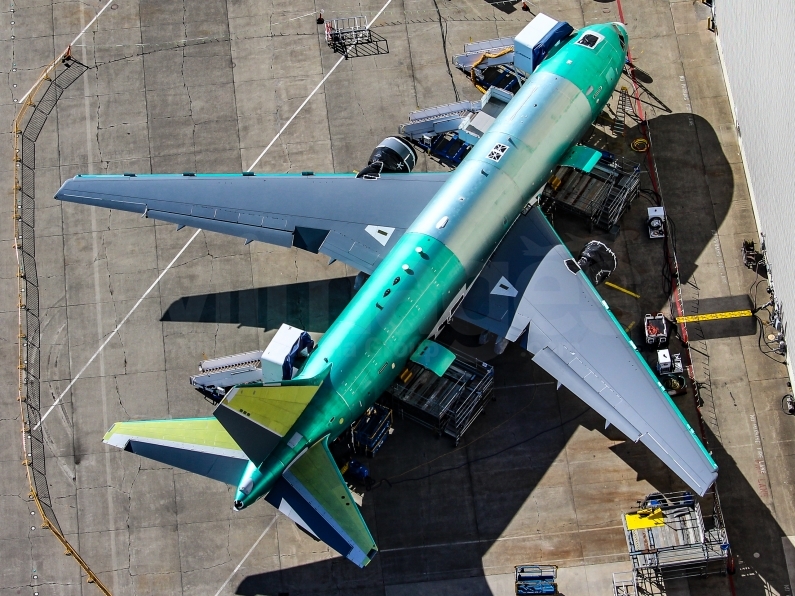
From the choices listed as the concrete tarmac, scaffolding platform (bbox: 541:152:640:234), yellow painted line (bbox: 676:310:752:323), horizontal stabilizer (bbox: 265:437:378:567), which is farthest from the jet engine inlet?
horizontal stabilizer (bbox: 265:437:378:567)

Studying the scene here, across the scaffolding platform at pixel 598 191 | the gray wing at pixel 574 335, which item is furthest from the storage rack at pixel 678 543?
the scaffolding platform at pixel 598 191

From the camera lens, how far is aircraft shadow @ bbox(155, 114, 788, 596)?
193 feet

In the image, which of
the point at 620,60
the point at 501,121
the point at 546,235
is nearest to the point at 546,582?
the point at 546,235

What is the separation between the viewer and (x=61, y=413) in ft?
209

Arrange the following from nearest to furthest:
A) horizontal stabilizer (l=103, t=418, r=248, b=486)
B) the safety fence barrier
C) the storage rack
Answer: horizontal stabilizer (l=103, t=418, r=248, b=486), the storage rack, the safety fence barrier

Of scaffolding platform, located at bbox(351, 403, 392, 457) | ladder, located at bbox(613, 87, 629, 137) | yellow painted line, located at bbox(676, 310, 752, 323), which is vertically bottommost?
scaffolding platform, located at bbox(351, 403, 392, 457)

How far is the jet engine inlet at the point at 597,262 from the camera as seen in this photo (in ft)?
208

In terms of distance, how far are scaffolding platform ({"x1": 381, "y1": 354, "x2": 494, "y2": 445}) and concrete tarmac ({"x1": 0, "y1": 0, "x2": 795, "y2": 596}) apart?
3.88ft

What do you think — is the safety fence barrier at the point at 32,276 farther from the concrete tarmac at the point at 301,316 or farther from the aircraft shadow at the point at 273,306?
the aircraft shadow at the point at 273,306

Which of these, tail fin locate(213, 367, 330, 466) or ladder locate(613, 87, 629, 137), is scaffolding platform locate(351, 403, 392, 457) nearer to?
tail fin locate(213, 367, 330, 466)

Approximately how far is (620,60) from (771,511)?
1049 inches

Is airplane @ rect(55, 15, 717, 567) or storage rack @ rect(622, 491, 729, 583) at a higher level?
airplane @ rect(55, 15, 717, 567)

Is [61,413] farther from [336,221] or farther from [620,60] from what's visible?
[620,60]

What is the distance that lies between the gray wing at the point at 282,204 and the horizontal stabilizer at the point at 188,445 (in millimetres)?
13455
